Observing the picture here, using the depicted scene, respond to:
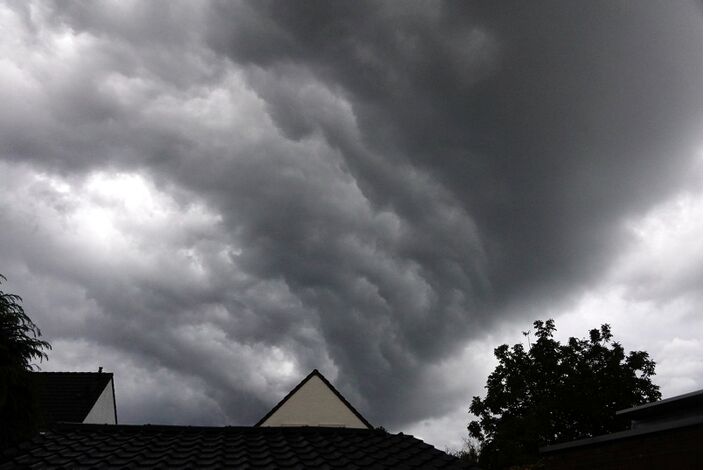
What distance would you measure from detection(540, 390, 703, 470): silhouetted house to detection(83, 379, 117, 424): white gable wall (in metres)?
30.4

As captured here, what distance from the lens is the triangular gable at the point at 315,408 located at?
31328mm

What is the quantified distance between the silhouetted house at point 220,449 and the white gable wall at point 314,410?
68.9 feet

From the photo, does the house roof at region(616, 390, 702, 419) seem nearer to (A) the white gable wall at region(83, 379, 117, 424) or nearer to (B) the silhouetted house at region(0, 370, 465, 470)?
(B) the silhouetted house at region(0, 370, 465, 470)

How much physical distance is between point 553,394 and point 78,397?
33.9 m

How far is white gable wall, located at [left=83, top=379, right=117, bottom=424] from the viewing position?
3225cm

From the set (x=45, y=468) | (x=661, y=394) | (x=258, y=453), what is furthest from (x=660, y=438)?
(x=661, y=394)

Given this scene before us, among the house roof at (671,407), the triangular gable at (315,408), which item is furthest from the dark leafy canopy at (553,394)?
the house roof at (671,407)

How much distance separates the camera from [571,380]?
3809 cm

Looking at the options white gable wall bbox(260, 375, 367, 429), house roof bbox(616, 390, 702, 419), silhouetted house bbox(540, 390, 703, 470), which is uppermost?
white gable wall bbox(260, 375, 367, 429)

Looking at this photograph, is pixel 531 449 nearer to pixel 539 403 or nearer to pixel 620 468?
pixel 539 403

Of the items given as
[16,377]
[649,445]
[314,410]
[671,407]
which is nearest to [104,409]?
[314,410]

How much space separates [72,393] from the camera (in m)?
32.8

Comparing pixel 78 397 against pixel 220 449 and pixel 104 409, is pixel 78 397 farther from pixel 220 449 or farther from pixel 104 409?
pixel 220 449

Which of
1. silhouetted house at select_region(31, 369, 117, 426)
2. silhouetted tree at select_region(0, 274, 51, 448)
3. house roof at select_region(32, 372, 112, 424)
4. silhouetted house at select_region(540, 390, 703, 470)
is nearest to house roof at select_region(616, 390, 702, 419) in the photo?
silhouetted house at select_region(540, 390, 703, 470)
